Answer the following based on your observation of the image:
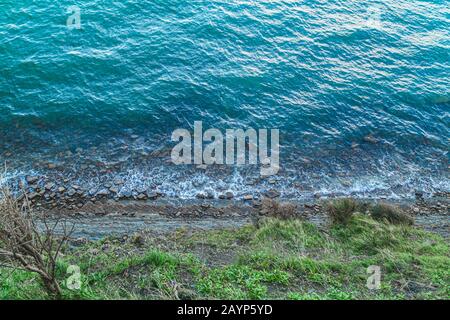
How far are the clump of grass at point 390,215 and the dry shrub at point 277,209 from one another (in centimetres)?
315

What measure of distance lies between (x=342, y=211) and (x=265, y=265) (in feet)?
17.0

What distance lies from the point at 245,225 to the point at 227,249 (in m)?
2.86

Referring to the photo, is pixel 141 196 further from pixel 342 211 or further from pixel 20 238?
pixel 20 238

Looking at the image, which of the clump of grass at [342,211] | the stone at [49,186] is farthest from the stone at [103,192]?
the clump of grass at [342,211]

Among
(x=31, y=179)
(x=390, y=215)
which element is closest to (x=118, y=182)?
(x=31, y=179)

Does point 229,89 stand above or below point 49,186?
above

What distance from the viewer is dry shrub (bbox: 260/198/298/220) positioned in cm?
1695

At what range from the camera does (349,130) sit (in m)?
22.7

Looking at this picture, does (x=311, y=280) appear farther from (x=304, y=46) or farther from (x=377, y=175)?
(x=304, y=46)

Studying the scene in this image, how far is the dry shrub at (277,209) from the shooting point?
667 inches

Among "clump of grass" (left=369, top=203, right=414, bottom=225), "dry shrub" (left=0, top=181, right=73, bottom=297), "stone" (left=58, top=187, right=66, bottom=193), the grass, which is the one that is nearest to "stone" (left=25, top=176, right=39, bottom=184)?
"stone" (left=58, top=187, right=66, bottom=193)

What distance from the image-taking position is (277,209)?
17219 millimetres

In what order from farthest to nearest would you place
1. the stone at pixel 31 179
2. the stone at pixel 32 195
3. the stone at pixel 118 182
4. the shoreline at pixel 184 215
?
the stone at pixel 118 182 < the stone at pixel 31 179 < the stone at pixel 32 195 < the shoreline at pixel 184 215

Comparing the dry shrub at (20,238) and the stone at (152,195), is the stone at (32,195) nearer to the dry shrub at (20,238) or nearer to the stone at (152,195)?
the stone at (152,195)
